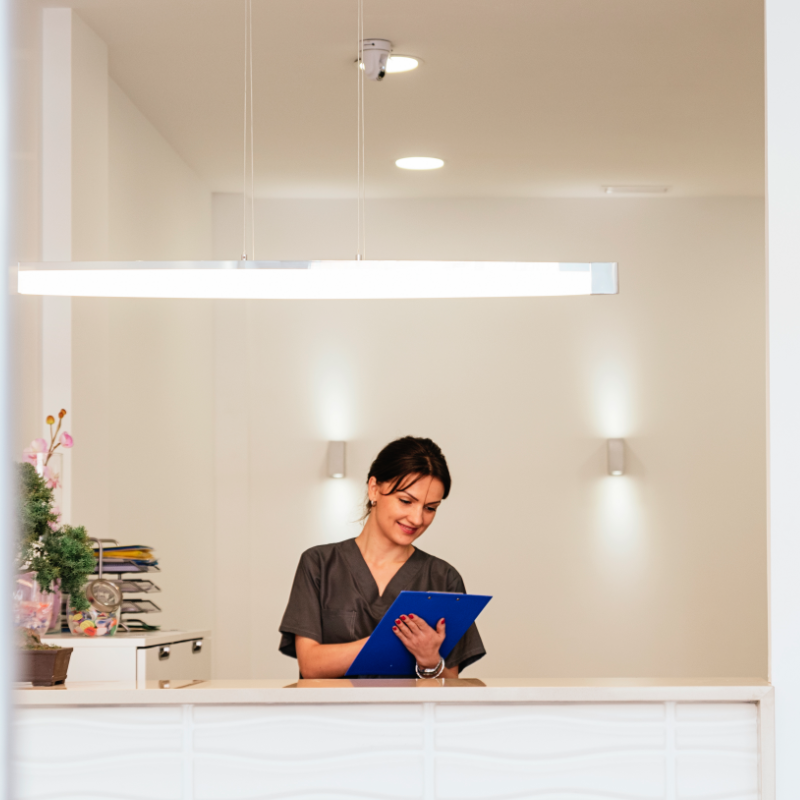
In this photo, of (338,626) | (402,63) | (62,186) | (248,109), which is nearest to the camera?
(338,626)

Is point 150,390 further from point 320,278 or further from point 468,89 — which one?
point 320,278

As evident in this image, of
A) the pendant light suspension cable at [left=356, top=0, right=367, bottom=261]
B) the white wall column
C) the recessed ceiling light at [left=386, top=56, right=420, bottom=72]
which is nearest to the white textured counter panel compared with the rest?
the white wall column

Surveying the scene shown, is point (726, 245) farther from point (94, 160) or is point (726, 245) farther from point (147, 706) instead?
point (147, 706)

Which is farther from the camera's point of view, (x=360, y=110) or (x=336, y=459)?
(x=336, y=459)

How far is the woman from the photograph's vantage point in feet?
8.74

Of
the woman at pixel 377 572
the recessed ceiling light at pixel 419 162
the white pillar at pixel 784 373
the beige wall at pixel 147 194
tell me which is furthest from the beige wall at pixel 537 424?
the white pillar at pixel 784 373

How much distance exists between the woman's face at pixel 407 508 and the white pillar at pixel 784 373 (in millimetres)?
979

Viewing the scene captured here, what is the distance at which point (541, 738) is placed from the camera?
208 centimetres

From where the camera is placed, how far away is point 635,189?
5383mm

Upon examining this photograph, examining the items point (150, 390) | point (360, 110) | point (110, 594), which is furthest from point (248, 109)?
point (110, 594)

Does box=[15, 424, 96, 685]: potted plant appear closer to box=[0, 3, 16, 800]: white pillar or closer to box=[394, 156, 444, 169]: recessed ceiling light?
box=[0, 3, 16, 800]: white pillar

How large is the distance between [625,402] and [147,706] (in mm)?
3858

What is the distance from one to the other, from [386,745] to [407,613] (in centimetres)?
34

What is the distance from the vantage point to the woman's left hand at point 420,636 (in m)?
2.39
